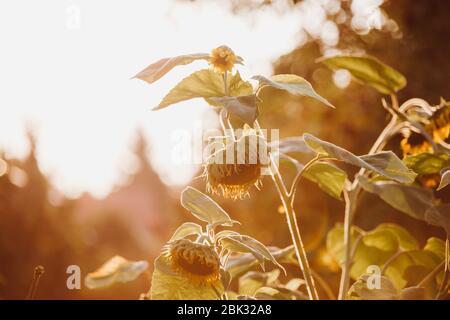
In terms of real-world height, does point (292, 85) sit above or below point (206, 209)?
above

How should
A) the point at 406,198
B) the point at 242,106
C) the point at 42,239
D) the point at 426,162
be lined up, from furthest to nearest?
the point at 42,239 < the point at 406,198 < the point at 426,162 < the point at 242,106

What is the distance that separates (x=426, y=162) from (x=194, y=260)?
19.7 inches

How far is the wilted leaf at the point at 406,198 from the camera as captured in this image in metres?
1.15

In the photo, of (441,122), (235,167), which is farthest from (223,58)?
(441,122)

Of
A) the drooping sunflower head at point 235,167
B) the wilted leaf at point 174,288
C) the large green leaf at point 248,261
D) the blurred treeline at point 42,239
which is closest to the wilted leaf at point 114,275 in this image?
the large green leaf at point 248,261

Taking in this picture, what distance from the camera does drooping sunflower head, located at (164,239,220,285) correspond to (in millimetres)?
822

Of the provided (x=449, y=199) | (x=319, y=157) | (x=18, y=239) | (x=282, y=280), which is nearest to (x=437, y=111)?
(x=319, y=157)

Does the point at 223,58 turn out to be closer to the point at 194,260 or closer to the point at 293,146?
the point at 194,260

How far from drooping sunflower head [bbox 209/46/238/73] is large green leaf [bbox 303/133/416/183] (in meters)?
0.15

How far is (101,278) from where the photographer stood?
122 cm

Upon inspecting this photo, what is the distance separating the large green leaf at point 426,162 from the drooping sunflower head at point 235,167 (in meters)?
0.34

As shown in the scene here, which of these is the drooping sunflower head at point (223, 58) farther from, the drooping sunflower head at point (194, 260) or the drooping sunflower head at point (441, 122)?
the drooping sunflower head at point (441, 122)

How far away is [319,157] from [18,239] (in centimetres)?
379

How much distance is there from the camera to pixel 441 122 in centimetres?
110
